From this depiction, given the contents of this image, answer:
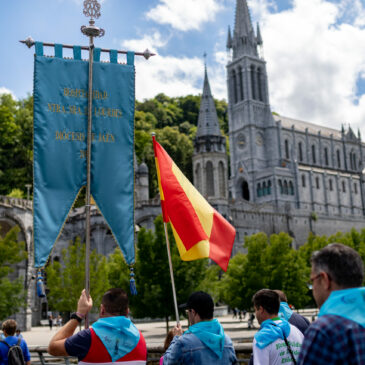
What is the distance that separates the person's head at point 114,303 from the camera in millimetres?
4543

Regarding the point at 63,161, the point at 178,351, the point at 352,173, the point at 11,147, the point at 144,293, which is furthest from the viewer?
the point at 352,173

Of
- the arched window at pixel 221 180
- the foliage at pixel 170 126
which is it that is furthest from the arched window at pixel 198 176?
the foliage at pixel 170 126

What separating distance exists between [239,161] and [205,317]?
253 ft

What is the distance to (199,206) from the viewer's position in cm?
823

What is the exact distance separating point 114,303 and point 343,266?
2.33 metres

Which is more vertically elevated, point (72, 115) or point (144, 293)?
point (72, 115)

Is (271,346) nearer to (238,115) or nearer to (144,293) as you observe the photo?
(144,293)

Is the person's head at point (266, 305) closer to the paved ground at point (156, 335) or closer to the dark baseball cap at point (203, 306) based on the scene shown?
the dark baseball cap at point (203, 306)

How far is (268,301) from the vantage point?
200 inches

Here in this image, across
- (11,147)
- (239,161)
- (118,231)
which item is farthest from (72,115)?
(239,161)

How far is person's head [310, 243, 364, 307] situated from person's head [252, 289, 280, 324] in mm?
2116

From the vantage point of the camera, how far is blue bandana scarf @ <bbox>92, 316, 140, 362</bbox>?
14.8ft

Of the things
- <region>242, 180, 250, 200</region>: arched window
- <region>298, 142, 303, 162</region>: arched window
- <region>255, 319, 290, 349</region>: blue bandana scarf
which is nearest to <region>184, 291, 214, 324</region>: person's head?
<region>255, 319, 290, 349</region>: blue bandana scarf

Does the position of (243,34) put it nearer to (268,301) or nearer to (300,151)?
(300,151)
